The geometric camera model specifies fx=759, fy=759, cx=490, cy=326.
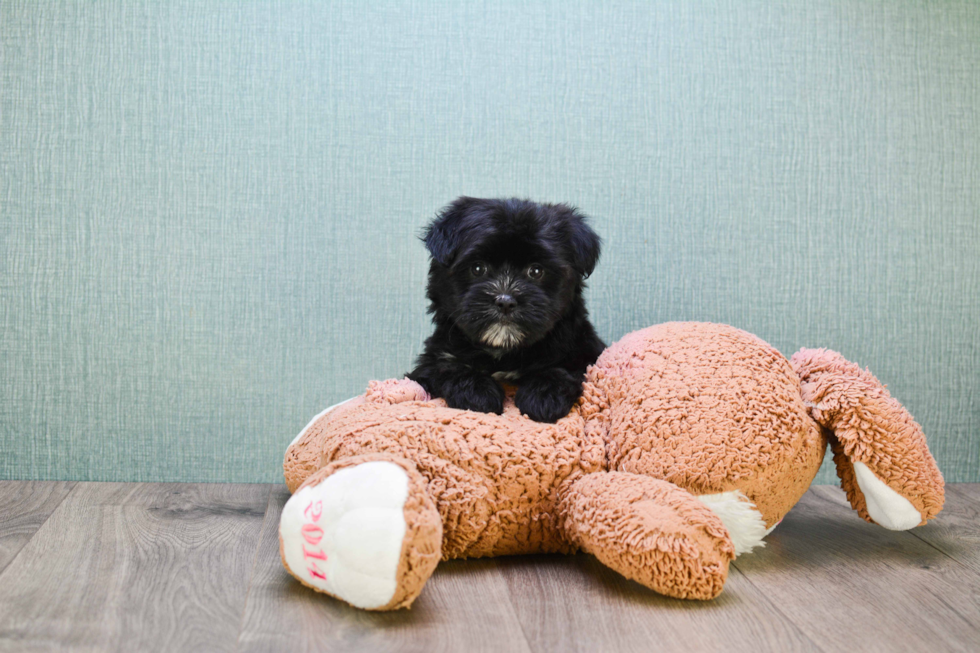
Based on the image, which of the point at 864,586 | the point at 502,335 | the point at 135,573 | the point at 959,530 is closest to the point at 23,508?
the point at 135,573

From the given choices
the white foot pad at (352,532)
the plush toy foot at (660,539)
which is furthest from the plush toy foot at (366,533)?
the plush toy foot at (660,539)

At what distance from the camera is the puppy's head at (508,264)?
1.58 m

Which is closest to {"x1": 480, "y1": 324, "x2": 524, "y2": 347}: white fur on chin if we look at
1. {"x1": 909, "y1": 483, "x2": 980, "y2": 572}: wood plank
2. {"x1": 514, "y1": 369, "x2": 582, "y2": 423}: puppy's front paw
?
{"x1": 514, "y1": 369, "x2": 582, "y2": 423}: puppy's front paw

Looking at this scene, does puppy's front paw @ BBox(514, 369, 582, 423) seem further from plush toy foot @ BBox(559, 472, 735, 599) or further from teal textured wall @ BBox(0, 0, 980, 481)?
teal textured wall @ BBox(0, 0, 980, 481)

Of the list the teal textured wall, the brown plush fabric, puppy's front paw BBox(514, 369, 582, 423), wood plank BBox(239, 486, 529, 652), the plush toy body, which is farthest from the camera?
the teal textured wall

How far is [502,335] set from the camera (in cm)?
160

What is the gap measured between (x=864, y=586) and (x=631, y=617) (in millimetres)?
522

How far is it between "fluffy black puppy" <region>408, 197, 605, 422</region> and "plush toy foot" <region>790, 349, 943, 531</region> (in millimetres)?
541

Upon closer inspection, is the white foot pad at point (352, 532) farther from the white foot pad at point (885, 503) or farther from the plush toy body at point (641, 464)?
the white foot pad at point (885, 503)

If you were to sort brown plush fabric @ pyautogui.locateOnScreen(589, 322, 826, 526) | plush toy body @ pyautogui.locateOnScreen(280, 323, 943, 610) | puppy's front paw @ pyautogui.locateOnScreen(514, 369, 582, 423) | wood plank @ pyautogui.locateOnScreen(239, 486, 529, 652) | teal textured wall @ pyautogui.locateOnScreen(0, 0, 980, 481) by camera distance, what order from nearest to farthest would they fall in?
wood plank @ pyautogui.locateOnScreen(239, 486, 529, 652)
plush toy body @ pyautogui.locateOnScreen(280, 323, 943, 610)
brown plush fabric @ pyautogui.locateOnScreen(589, 322, 826, 526)
puppy's front paw @ pyautogui.locateOnScreen(514, 369, 582, 423)
teal textured wall @ pyautogui.locateOnScreen(0, 0, 980, 481)

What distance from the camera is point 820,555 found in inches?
65.6

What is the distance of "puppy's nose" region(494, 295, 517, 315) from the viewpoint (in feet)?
5.08

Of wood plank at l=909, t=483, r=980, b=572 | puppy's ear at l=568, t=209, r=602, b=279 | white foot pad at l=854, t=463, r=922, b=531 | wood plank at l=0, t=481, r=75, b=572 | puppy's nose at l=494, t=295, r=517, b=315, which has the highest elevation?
puppy's ear at l=568, t=209, r=602, b=279

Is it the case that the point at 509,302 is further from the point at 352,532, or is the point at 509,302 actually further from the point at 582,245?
the point at 352,532
